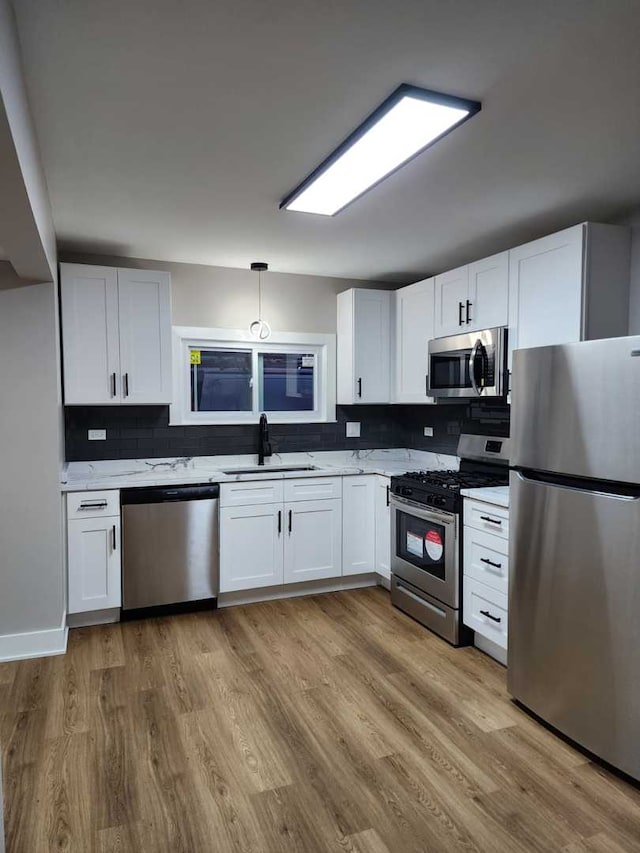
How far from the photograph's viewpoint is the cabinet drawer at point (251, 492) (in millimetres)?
3707

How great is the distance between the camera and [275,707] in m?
2.55

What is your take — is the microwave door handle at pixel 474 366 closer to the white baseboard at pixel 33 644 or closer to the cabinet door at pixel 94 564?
the cabinet door at pixel 94 564

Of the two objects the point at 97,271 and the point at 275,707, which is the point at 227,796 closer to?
the point at 275,707

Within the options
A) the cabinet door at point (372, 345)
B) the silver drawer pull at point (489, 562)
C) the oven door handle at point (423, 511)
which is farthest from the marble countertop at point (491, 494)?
the cabinet door at point (372, 345)

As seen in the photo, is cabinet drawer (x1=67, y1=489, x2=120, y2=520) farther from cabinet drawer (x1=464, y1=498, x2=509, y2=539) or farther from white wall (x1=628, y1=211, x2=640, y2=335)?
white wall (x1=628, y1=211, x2=640, y2=335)

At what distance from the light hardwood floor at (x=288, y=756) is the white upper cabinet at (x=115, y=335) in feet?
5.18

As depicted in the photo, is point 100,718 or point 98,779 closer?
point 98,779

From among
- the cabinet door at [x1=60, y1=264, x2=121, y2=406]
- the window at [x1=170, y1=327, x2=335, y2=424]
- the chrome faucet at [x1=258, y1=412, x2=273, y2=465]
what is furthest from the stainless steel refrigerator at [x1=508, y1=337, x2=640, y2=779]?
the cabinet door at [x1=60, y1=264, x2=121, y2=406]

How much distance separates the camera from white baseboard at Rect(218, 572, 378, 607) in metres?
3.83

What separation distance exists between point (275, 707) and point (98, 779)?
31.2 inches

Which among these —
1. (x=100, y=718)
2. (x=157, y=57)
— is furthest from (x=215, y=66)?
(x=100, y=718)

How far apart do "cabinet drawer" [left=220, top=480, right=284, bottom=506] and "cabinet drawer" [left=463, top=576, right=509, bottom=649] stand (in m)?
1.40

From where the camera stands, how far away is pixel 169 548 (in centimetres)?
358

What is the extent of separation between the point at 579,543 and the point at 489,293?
1710 millimetres
